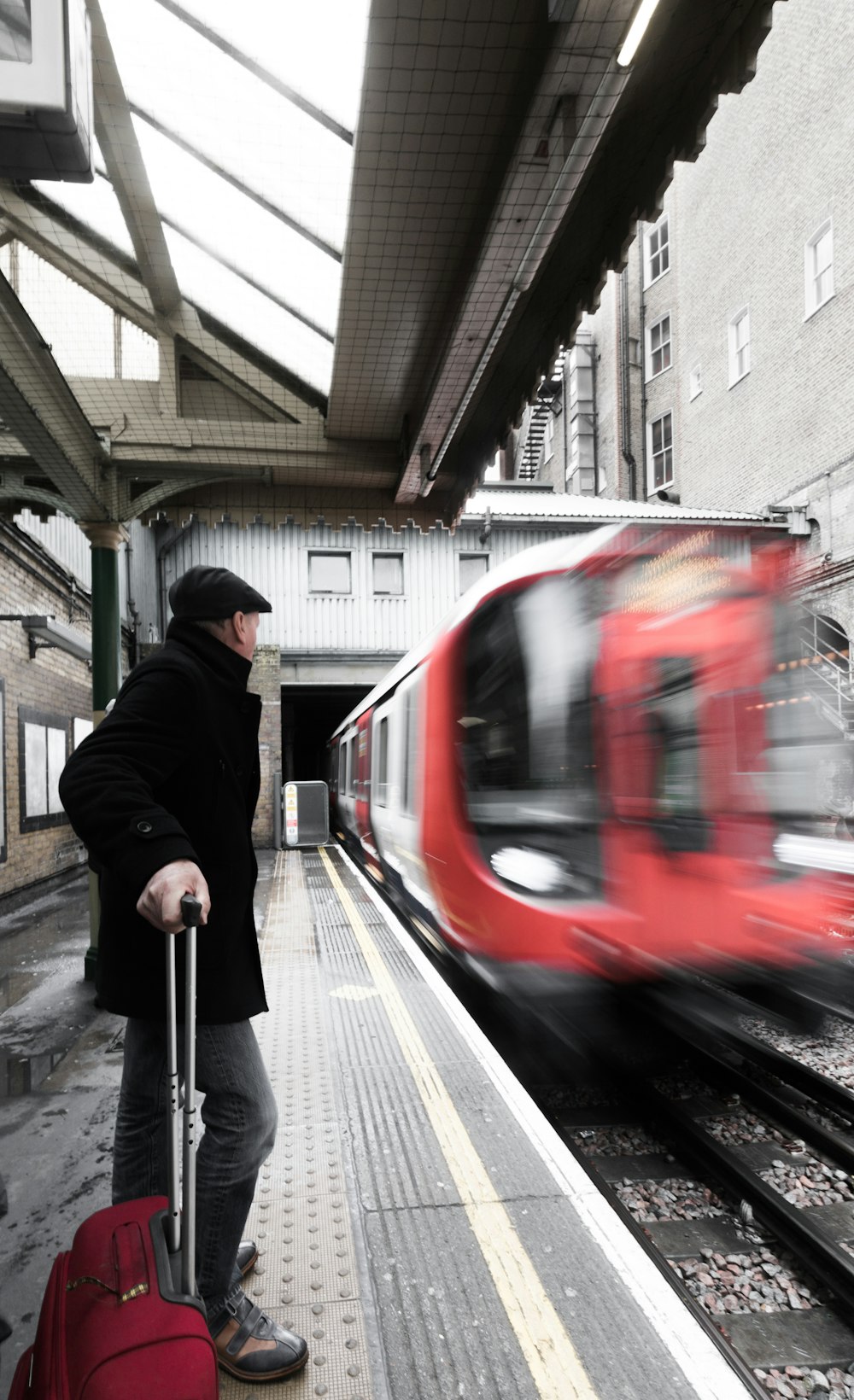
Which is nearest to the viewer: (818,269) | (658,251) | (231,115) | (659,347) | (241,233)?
(231,115)

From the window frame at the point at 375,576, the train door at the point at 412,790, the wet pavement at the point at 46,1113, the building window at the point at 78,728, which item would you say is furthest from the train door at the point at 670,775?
the window frame at the point at 375,576

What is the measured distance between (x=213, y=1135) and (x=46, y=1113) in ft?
7.56

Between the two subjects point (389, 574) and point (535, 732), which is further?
point (389, 574)

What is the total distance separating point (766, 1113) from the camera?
4668mm

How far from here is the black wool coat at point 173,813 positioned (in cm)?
175

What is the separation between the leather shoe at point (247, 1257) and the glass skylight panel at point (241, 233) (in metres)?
3.88

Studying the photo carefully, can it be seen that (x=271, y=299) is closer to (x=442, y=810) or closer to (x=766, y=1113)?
(x=442, y=810)

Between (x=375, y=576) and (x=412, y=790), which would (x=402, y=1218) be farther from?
(x=375, y=576)

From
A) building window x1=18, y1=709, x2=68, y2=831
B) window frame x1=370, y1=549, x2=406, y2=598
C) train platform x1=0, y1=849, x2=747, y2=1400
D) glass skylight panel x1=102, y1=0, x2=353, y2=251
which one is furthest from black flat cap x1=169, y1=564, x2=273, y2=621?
window frame x1=370, y1=549, x2=406, y2=598

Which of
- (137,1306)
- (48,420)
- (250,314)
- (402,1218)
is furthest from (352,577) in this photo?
(137,1306)

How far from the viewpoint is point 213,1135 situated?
198cm

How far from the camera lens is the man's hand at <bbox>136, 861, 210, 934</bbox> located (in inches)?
64.4

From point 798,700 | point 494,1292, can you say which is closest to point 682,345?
point 798,700

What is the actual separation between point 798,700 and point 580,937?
2.06m
